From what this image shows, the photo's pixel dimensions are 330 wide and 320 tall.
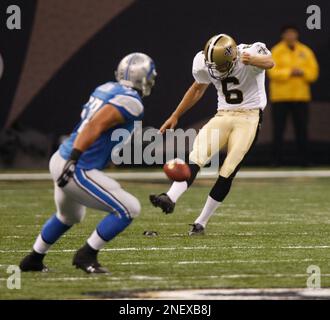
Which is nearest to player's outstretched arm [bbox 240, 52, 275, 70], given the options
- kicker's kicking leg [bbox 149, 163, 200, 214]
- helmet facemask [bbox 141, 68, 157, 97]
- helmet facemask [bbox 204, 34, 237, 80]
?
helmet facemask [bbox 204, 34, 237, 80]

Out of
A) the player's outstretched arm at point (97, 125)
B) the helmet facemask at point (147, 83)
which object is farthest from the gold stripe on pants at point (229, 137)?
the player's outstretched arm at point (97, 125)

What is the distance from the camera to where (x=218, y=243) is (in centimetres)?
910

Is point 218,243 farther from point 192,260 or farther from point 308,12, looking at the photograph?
point 308,12

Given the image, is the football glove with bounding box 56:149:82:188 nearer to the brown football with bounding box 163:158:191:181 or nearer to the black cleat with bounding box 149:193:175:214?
the brown football with bounding box 163:158:191:181

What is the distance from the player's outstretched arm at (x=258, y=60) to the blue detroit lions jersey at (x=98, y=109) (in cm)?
233

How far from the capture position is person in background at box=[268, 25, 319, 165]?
16.4 meters

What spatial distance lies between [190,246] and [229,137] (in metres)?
1.35

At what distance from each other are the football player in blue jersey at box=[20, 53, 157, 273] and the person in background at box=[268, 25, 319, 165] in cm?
913

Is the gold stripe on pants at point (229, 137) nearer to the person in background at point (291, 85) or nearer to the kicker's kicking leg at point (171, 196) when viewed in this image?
the kicker's kicking leg at point (171, 196)

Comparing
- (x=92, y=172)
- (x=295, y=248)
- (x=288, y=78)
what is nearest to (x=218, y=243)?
(x=295, y=248)

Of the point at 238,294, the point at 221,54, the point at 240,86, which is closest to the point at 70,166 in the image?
the point at 238,294

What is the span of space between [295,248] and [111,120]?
226 cm

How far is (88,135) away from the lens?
7.13 meters

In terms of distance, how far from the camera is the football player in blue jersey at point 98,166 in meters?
7.18
